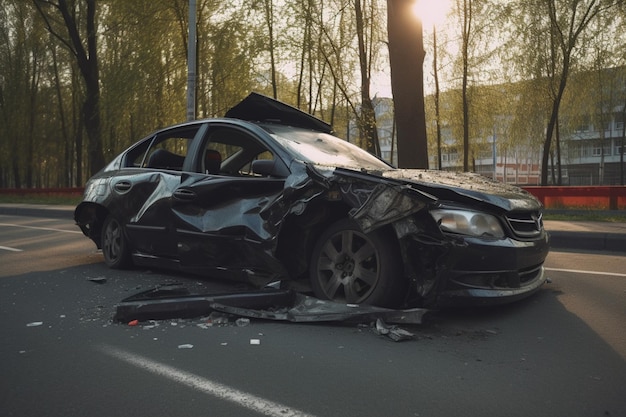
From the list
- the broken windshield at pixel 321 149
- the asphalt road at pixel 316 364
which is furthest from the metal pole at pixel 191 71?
the asphalt road at pixel 316 364

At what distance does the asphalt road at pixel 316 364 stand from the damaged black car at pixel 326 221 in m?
0.38

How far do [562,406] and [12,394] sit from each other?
270 centimetres

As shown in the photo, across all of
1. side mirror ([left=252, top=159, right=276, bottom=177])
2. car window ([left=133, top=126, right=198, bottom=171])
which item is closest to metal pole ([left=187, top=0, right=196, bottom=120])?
car window ([left=133, top=126, right=198, bottom=171])

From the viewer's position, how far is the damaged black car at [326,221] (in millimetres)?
3689

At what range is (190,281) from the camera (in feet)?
17.8

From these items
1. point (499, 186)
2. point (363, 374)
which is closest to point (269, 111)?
point (499, 186)

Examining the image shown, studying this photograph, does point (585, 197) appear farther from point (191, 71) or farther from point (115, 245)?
point (115, 245)

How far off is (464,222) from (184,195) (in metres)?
2.70

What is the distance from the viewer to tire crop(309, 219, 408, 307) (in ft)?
12.6

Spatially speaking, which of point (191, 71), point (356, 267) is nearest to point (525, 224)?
point (356, 267)

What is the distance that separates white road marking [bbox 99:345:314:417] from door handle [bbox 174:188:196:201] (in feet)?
6.34

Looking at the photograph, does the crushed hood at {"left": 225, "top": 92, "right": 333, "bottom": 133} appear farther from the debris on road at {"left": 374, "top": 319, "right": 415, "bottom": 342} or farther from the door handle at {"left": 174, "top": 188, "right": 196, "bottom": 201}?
the debris on road at {"left": 374, "top": 319, "right": 415, "bottom": 342}

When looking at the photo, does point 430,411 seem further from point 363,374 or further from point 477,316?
point 477,316

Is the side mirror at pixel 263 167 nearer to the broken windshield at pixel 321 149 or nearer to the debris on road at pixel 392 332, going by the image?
the broken windshield at pixel 321 149
